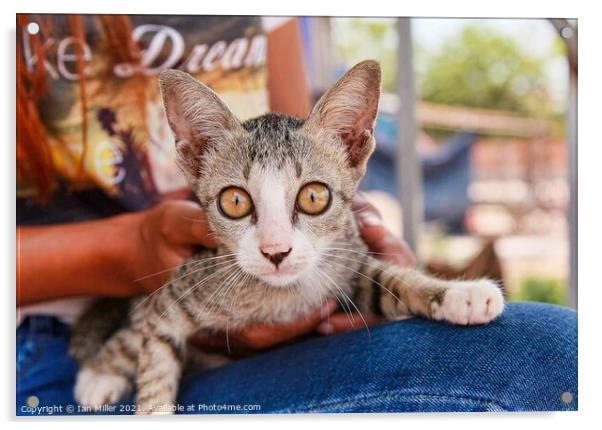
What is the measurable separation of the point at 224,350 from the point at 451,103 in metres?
0.79

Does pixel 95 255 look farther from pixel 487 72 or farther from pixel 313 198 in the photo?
pixel 487 72

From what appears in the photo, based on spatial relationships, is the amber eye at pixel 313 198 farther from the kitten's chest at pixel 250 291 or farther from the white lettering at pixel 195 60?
the white lettering at pixel 195 60

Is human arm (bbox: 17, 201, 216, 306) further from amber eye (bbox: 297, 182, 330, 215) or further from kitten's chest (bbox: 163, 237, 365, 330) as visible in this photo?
amber eye (bbox: 297, 182, 330, 215)

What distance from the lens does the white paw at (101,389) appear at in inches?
51.2

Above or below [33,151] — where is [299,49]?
above

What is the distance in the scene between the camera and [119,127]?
1303 mm

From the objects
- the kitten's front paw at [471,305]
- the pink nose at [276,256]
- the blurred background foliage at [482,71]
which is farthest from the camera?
the blurred background foliage at [482,71]

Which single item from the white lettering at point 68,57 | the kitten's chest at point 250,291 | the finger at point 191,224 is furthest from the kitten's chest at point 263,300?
the white lettering at point 68,57

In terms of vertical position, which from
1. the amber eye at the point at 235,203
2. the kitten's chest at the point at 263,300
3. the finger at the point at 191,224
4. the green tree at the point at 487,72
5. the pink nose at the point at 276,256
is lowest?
the kitten's chest at the point at 263,300

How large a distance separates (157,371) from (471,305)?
66cm

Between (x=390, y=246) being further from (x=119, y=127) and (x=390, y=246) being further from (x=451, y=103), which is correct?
(x=119, y=127)

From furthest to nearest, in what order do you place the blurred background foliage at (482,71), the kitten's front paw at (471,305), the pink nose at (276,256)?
1. the blurred background foliage at (482,71)
2. the kitten's front paw at (471,305)
3. the pink nose at (276,256)

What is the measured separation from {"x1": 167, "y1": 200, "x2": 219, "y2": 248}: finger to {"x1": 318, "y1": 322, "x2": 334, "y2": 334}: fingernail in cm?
32

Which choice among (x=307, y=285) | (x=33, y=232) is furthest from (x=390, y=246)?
(x=33, y=232)
